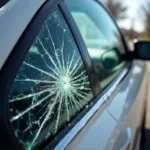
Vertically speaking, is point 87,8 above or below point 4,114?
above

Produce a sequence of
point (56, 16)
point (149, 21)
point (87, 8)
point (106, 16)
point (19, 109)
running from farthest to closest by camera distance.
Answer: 1. point (149, 21)
2. point (106, 16)
3. point (87, 8)
4. point (56, 16)
5. point (19, 109)

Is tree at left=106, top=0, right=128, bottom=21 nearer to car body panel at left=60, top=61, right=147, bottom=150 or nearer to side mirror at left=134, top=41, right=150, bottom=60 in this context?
side mirror at left=134, top=41, right=150, bottom=60

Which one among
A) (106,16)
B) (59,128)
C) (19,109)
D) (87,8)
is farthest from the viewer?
(106,16)

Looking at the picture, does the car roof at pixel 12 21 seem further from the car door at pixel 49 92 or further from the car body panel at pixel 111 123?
the car body panel at pixel 111 123

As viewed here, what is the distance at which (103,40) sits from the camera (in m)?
3.02

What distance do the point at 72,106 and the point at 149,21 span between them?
33.6 metres

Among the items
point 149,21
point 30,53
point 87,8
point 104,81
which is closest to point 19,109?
point 30,53

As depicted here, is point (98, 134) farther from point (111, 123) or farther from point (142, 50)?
point (142, 50)

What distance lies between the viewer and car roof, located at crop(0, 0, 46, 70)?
1.22 m

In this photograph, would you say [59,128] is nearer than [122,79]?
Yes

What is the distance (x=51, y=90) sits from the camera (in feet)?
4.84

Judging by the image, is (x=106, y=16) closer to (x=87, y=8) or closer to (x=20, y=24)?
(x=87, y=8)

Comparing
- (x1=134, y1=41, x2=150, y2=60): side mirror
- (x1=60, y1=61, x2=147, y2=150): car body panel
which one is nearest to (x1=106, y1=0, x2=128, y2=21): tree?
(x1=134, y1=41, x2=150, y2=60): side mirror

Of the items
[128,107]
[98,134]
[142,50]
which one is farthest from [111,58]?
[98,134]
